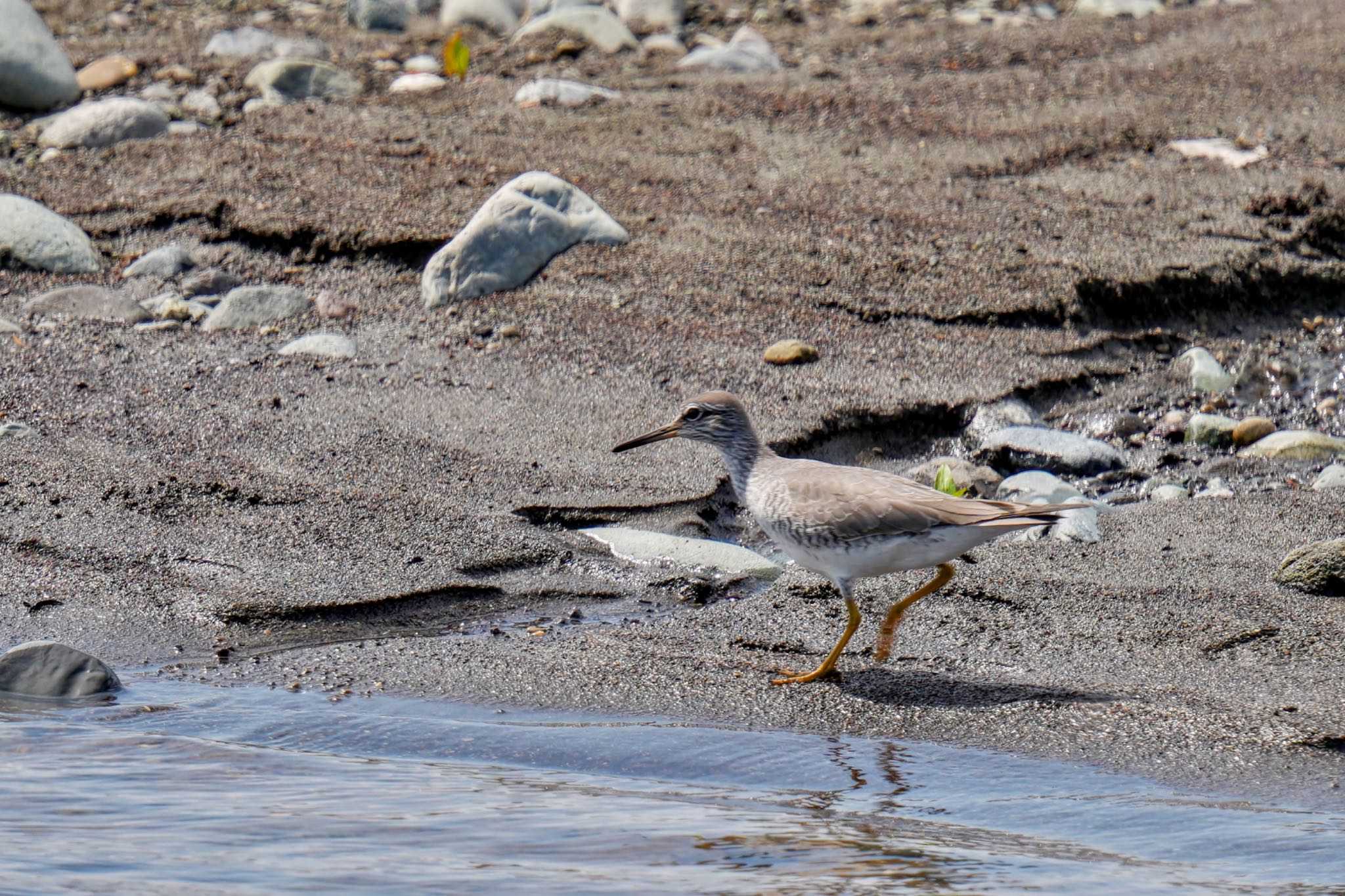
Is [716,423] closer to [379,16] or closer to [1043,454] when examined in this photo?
[1043,454]

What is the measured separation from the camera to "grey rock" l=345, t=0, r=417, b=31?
13000 millimetres

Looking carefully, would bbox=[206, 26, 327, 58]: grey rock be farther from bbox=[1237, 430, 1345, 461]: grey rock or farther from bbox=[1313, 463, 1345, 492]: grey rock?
bbox=[1313, 463, 1345, 492]: grey rock

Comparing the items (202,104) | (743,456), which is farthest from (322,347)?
(202,104)

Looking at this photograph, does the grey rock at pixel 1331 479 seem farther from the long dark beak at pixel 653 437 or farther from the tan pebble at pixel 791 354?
the long dark beak at pixel 653 437

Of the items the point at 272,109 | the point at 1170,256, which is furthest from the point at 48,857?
the point at 272,109

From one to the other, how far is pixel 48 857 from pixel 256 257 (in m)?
4.93

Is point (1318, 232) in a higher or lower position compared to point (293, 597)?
higher

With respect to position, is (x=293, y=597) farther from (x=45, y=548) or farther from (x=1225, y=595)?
(x=1225, y=595)

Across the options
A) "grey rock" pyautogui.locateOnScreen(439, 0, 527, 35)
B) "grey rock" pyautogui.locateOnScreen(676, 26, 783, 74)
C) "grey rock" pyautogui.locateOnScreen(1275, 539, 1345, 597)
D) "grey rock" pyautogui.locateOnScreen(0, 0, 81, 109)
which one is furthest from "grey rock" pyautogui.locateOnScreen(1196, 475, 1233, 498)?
"grey rock" pyautogui.locateOnScreen(439, 0, 527, 35)

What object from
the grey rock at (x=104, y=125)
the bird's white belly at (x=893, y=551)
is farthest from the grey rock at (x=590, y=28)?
the bird's white belly at (x=893, y=551)

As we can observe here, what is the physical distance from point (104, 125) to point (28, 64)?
0.98 m

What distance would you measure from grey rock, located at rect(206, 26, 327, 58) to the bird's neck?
7.56 metres

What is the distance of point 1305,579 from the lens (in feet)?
17.5

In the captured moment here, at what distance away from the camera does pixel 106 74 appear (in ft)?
36.2
